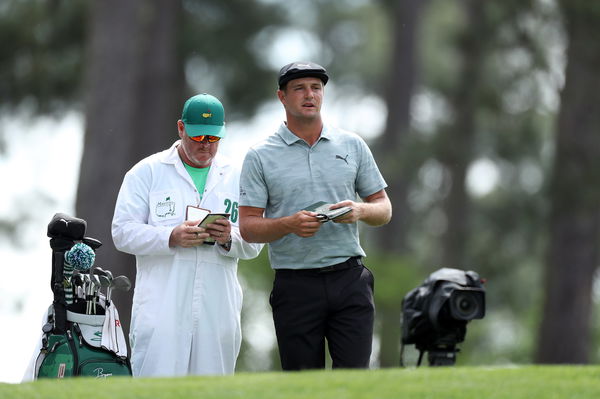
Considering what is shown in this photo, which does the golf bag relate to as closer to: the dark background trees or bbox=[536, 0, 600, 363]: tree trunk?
the dark background trees

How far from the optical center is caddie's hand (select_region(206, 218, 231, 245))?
6.87m

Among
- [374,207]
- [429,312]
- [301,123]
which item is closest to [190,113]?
[301,123]

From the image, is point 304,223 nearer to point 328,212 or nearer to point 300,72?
point 328,212

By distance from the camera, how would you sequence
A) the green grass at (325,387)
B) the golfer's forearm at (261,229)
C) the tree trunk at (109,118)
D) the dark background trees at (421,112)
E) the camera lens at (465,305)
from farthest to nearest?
the dark background trees at (421,112) → the tree trunk at (109,118) → the camera lens at (465,305) → the golfer's forearm at (261,229) → the green grass at (325,387)

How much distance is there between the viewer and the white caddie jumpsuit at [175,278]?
6.99 meters

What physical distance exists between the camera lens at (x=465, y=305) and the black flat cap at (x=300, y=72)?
173 cm

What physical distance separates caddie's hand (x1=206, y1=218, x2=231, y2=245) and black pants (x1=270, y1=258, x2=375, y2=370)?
37cm

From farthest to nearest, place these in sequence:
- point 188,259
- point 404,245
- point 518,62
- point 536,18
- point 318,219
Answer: point 404,245 → point 518,62 → point 536,18 → point 188,259 → point 318,219

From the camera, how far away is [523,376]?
21.7ft

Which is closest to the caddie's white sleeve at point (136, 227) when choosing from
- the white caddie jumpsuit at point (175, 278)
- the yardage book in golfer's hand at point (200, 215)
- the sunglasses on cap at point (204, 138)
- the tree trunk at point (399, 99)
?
the white caddie jumpsuit at point (175, 278)

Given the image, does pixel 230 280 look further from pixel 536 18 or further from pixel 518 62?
pixel 518 62

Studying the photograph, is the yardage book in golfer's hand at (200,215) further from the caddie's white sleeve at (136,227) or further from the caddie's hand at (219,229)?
the caddie's white sleeve at (136,227)

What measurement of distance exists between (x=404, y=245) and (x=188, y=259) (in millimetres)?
20460

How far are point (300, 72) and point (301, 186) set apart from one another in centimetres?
63
